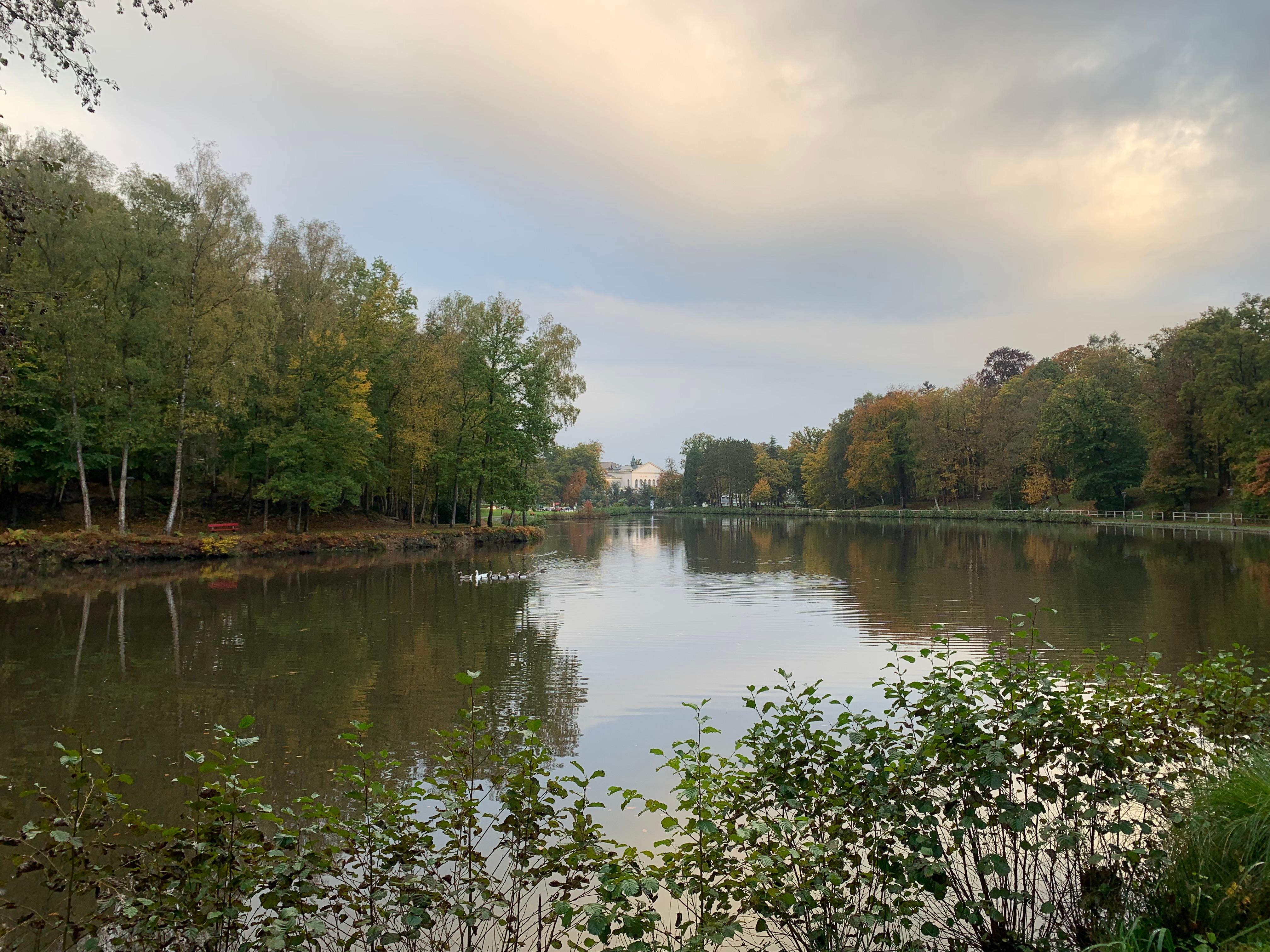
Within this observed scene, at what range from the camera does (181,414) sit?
2736 centimetres

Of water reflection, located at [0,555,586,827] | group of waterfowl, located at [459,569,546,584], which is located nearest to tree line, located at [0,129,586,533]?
water reflection, located at [0,555,586,827]

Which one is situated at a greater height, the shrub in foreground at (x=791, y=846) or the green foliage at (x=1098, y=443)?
the green foliage at (x=1098, y=443)

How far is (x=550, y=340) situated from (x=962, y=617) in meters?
35.2

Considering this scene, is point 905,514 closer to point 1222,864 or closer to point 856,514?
point 856,514

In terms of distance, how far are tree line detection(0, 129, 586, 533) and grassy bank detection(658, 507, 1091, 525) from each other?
37770 millimetres

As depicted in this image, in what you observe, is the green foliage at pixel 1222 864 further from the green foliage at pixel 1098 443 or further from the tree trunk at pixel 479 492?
the green foliage at pixel 1098 443

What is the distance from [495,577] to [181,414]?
1384 cm

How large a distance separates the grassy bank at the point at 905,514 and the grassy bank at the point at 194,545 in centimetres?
4293

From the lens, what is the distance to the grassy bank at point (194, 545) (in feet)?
73.2

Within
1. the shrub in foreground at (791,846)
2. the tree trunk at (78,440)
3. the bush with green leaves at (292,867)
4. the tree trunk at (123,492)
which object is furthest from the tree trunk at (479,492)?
the bush with green leaves at (292,867)

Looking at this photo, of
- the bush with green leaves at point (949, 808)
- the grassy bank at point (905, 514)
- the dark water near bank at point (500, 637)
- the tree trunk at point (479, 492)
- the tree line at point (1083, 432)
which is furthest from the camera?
the grassy bank at point (905, 514)

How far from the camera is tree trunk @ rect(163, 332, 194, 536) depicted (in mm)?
27344

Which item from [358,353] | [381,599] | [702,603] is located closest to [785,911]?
[702,603]

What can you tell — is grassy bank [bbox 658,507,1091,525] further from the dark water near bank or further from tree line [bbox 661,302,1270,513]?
the dark water near bank
